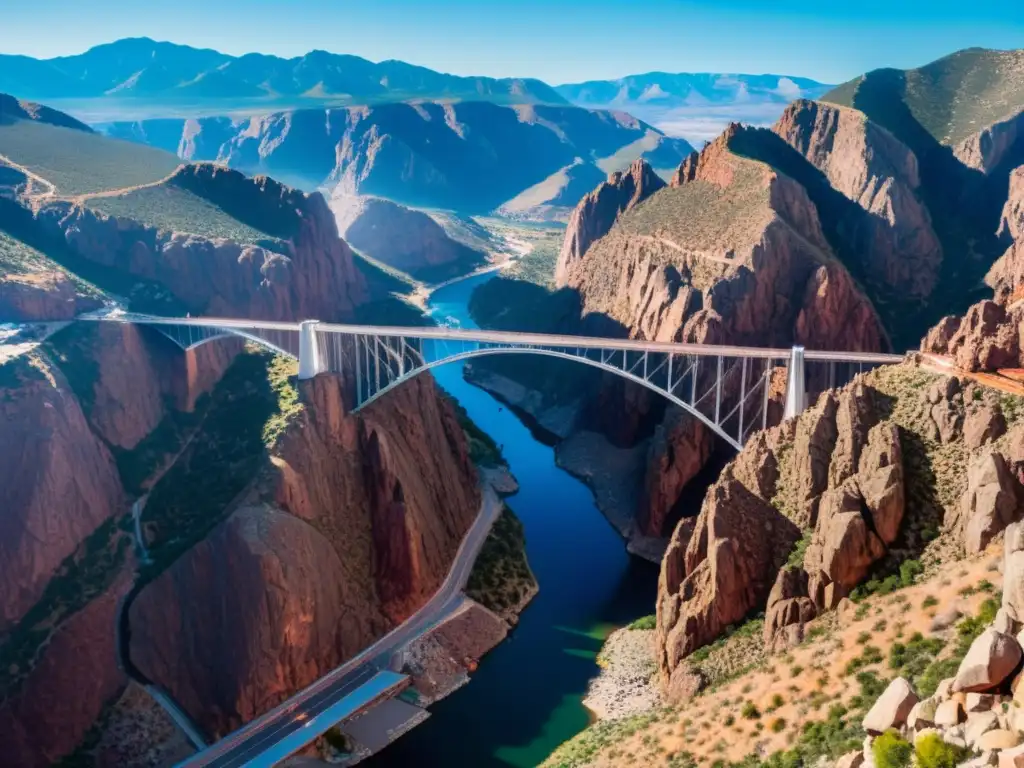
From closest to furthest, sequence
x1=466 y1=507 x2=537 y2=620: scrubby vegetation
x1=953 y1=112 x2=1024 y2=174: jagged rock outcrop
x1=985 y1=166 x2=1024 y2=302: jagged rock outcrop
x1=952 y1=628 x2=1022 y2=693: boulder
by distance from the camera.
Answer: x1=952 y1=628 x2=1022 y2=693: boulder → x1=466 y1=507 x2=537 y2=620: scrubby vegetation → x1=985 y1=166 x2=1024 y2=302: jagged rock outcrop → x1=953 y1=112 x2=1024 y2=174: jagged rock outcrop

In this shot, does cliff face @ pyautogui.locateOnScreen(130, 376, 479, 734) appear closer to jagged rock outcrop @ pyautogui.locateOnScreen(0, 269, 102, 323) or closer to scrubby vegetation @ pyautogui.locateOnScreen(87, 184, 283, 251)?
jagged rock outcrop @ pyautogui.locateOnScreen(0, 269, 102, 323)

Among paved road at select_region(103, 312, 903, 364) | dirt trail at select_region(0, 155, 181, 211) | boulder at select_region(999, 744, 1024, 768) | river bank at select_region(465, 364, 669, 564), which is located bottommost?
river bank at select_region(465, 364, 669, 564)

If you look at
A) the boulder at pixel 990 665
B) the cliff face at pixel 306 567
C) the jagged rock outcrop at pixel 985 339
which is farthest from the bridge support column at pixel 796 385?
the boulder at pixel 990 665

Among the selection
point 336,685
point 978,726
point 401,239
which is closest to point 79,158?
point 401,239

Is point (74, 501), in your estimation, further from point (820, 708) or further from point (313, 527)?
point (820, 708)

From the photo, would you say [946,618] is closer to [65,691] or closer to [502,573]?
[502,573]

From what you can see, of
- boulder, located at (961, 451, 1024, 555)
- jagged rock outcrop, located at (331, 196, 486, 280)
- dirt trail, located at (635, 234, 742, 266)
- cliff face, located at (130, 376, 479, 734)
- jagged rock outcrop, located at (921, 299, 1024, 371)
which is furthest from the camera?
jagged rock outcrop, located at (331, 196, 486, 280)

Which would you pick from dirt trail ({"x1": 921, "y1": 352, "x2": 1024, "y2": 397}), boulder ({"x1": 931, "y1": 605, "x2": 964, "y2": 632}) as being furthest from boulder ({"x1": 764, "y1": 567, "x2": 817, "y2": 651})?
dirt trail ({"x1": 921, "y1": 352, "x2": 1024, "y2": 397})
